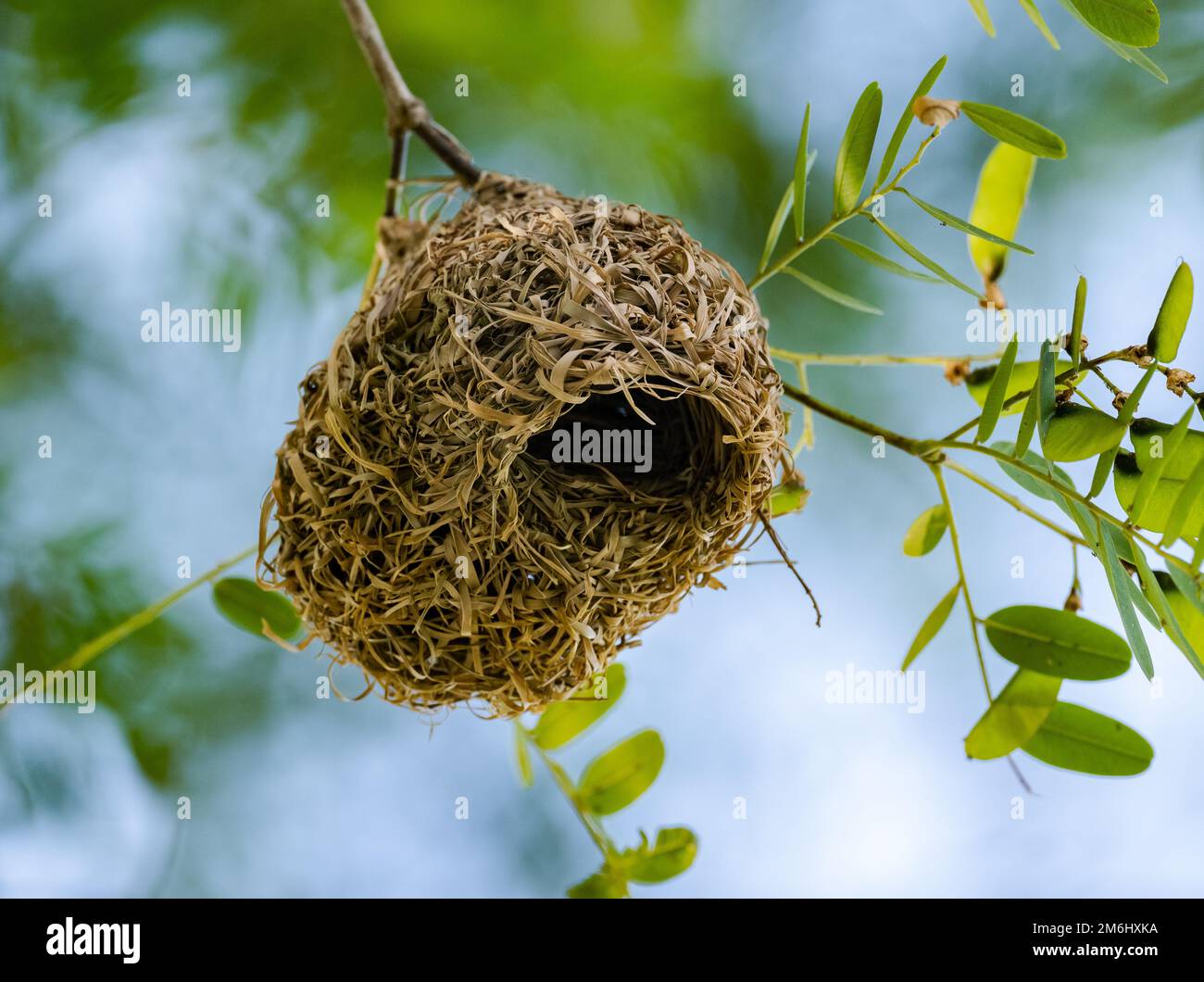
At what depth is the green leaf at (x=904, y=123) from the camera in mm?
627

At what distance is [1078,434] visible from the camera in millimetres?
625

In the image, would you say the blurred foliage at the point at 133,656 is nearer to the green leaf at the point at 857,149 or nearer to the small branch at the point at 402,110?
the small branch at the point at 402,110

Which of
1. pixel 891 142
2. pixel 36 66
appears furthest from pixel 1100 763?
pixel 36 66

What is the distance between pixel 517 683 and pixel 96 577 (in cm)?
101

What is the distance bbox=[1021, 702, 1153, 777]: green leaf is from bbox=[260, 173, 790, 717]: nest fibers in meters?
0.30

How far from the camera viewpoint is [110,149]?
144cm

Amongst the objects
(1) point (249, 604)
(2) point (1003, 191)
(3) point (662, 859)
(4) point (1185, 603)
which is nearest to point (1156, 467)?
(4) point (1185, 603)

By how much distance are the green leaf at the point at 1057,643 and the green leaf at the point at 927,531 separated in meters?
0.09

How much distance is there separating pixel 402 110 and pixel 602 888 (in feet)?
2.48

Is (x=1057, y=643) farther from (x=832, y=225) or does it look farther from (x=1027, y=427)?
(x=832, y=225)

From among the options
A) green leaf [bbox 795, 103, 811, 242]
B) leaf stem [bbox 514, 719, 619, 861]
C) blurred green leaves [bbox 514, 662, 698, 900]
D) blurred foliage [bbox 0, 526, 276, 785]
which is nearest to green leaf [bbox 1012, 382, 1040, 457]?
green leaf [bbox 795, 103, 811, 242]

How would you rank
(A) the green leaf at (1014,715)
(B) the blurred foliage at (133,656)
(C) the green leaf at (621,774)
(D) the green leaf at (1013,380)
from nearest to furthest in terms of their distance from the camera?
(D) the green leaf at (1013,380)
(A) the green leaf at (1014,715)
(C) the green leaf at (621,774)
(B) the blurred foliage at (133,656)

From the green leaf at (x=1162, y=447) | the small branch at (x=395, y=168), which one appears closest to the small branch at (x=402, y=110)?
the small branch at (x=395, y=168)

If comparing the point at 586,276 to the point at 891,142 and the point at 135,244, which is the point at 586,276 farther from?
the point at 135,244
